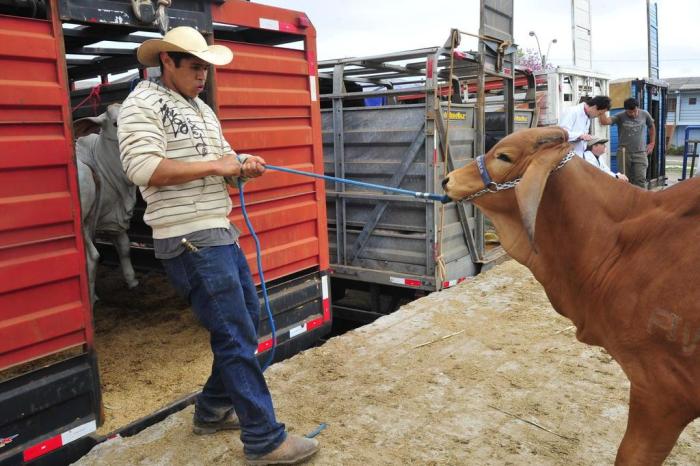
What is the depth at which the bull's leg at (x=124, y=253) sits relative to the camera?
5836 mm

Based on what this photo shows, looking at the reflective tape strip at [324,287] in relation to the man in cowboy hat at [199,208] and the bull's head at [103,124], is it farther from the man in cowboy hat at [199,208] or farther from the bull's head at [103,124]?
the bull's head at [103,124]

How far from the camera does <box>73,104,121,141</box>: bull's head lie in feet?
16.6

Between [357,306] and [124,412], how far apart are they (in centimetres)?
420

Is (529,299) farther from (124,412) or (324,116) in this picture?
(124,412)

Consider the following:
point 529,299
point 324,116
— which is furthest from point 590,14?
point 529,299

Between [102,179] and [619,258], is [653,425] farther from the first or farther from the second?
[102,179]

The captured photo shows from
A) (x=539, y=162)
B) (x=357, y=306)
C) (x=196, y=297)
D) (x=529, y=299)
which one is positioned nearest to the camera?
(x=539, y=162)

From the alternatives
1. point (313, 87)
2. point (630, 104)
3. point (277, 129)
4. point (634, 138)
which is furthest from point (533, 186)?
point (634, 138)

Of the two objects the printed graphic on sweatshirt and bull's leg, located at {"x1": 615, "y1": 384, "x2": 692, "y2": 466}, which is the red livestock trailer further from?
bull's leg, located at {"x1": 615, "y1": 384, "x2": 692, "y2": 466}

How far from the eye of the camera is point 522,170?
8.39 ft

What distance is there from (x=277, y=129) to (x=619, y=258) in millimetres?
2843

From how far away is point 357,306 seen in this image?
7637 millimetres

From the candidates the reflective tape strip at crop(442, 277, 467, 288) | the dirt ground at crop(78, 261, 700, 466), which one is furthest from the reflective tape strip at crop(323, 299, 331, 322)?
the reflective tape strip at crop(442, 277, 467, 288)

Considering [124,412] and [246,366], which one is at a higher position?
[246,366]
